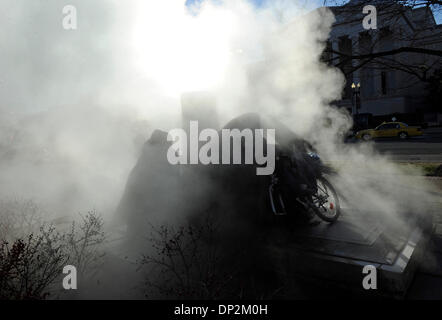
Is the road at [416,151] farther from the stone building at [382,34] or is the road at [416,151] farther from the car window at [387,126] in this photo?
the car window at [387,126]

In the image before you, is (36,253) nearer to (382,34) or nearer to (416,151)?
(382,34)

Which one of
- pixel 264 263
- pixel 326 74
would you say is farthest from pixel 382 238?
pixel 326 74

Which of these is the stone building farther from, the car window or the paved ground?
the car window

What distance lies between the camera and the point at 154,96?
628cm

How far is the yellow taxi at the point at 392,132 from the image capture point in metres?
19.0

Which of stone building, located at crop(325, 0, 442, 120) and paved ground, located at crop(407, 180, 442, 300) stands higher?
stone building, located at crop(325, 0, 442, 120)

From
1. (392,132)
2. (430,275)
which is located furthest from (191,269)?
(392,132)

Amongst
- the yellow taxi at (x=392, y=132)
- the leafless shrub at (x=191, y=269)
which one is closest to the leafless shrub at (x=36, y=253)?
the leafless shrub at (x=191, y=269)

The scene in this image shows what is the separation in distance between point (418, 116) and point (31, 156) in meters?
34.7

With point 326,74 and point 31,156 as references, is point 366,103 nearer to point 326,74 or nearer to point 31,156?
point 326,74

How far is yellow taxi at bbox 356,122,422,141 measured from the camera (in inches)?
747

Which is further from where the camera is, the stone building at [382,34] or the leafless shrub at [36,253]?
the stone building at [382,34]

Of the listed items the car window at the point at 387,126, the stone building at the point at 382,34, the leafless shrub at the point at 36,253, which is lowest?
the leafless shrub at the point at 36,253

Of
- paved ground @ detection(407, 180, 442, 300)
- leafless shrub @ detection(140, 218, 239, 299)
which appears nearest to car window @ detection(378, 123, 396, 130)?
paved ground @ detection(407, 180, 442, 300)
